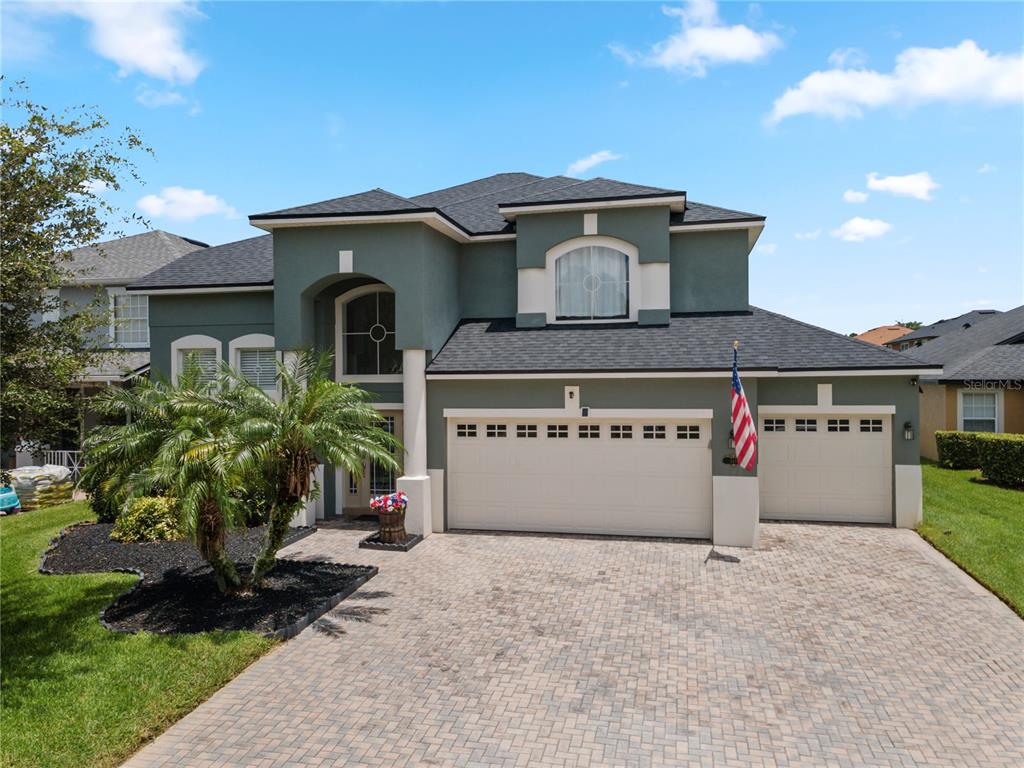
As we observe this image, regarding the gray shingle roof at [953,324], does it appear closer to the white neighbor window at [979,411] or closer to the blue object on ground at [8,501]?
the white neighbor window at [979,411]

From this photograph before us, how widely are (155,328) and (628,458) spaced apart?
1246 centimetres

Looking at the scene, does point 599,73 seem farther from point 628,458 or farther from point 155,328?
point 155,328

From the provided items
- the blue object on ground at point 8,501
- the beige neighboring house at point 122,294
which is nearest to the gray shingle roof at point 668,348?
the beige neighboring house at point 122,294

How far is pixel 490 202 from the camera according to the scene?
61.0 feet

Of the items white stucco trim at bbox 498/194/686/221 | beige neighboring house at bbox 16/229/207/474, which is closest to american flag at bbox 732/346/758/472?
white stucco trim at bbox 498/194/686/221

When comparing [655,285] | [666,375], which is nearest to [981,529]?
[666,375]

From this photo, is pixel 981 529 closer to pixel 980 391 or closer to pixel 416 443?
pixel 980 391

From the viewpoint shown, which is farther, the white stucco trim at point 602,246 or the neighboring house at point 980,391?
the neighboring house at point 980,391

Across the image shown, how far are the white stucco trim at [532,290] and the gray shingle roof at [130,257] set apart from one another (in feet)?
43.1

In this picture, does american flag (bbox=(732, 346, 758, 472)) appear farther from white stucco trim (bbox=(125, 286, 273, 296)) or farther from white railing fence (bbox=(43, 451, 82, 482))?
white railing fence (bbox=(43, 451, 82, 482))

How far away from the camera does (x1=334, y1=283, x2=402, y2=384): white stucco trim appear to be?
1533 centimetres

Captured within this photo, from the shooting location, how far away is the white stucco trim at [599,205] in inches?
576

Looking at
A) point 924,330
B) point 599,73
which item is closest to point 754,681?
point 599,73

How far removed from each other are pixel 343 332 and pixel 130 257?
40.1ft
